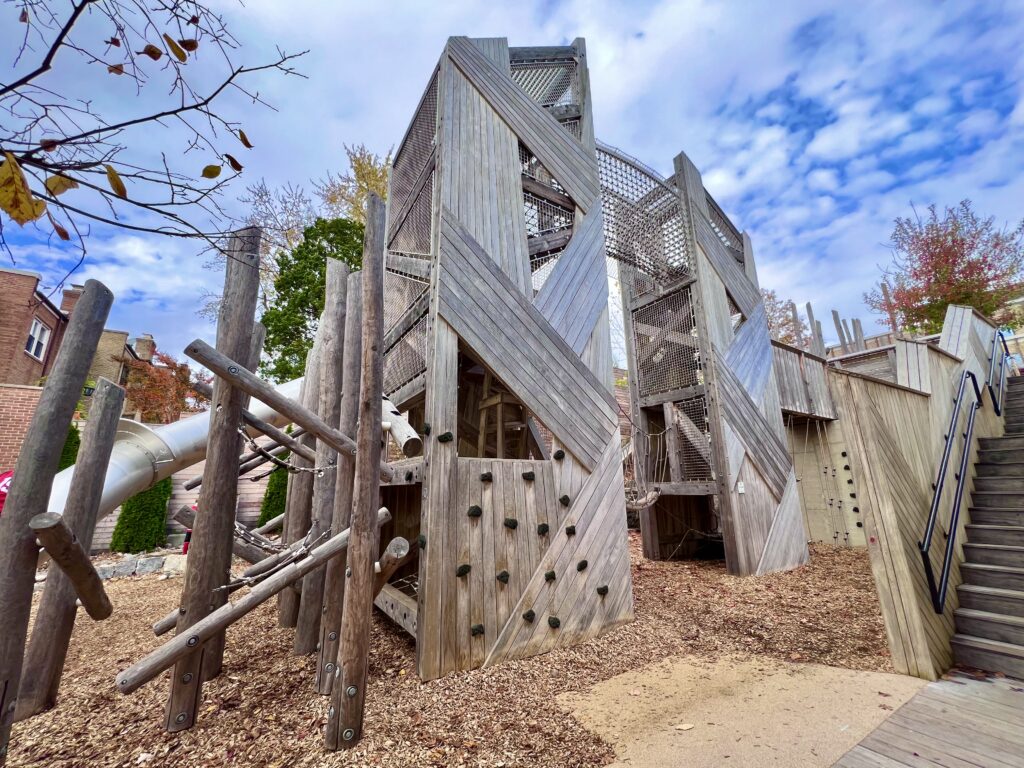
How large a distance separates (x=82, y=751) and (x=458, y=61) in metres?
6.88

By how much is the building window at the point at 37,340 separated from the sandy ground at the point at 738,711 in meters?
21.0

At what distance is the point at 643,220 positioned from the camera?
28.5 feet

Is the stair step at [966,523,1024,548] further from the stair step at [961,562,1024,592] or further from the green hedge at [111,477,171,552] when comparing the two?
the green hedge at [111,477,171,552]

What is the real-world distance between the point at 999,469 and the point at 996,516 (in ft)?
2.94

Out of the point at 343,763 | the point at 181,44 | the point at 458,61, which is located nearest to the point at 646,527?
the point at 343,763

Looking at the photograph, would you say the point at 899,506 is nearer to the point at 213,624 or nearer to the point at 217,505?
the point at 213,624

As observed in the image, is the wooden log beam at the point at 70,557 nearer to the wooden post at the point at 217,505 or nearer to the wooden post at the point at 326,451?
the wooden post at the point at 217,505

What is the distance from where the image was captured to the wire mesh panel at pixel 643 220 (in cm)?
828

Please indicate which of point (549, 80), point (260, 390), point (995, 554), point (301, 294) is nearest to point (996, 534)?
point (995, 554)

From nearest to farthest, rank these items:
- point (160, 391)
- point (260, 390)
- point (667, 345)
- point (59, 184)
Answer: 1. point (59, 184)
2. point (260, 390)
3. point (667, 345)
4. point (160, 391)

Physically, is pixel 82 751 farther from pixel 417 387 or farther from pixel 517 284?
pixel 517 284

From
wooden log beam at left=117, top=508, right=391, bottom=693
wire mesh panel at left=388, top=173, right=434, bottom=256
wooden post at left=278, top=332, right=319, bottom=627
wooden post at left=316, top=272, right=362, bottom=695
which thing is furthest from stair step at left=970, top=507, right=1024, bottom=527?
wooden post at left=278, top=332, right=319, bottom=627

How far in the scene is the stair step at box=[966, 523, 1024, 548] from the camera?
3561 mm

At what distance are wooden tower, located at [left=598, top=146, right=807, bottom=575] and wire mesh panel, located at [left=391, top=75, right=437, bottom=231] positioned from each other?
3728 mm
